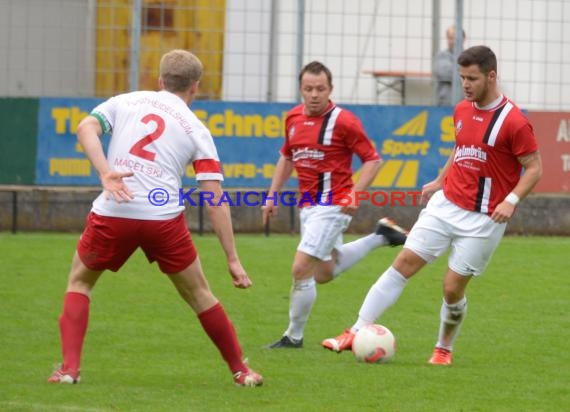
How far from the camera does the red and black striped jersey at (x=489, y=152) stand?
8.55 metres

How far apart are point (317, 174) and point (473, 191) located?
1.63m

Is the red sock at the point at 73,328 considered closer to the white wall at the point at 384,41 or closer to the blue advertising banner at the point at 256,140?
the blue advertising banner at the point at 256,140

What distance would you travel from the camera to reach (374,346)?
8859 millimetres

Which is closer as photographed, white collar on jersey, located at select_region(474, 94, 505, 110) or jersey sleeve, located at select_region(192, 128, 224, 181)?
jersey sleeve, located at select_region(192, 128, 224, 181)

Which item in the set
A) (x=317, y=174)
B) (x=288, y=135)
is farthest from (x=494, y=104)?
(x=288, y=135)

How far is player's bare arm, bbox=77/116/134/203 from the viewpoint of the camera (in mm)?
7102

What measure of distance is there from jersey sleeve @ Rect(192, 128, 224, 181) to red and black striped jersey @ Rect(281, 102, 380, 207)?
8.50 feet

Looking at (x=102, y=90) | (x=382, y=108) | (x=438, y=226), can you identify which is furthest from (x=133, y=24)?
(x=438, y=226)

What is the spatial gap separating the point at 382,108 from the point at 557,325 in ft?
22.9

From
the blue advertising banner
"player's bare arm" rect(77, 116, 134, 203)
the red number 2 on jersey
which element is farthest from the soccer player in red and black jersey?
the blue advertising banner

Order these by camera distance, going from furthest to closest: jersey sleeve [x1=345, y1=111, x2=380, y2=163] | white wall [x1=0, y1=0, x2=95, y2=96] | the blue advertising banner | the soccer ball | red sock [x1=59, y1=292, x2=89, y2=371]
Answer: the blue advertising banner < white wall [x1=0, y1=0, x2=95, y2=96] < jersey sleeve [x1=345, y1=111, x2=380, y2=163] < the soccer ball < red sock [x1=59, y1=292, x2=89, y2=371]

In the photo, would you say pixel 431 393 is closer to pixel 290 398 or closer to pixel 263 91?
pixel 290 398

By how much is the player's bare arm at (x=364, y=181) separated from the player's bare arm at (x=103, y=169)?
281 cm

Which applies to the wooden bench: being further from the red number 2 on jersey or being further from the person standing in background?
the red number 2 on jersey
